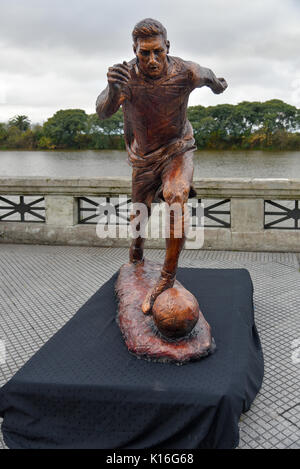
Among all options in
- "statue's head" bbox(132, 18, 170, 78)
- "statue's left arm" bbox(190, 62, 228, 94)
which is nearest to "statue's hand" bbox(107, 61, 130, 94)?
"statue's head" bbox(132, 18, 170, 78)

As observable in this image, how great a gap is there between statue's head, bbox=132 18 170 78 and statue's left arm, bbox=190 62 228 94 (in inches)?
9.4

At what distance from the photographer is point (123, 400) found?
8.13 ft

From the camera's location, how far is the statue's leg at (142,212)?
3625 millimetres

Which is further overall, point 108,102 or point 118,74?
point 108,102

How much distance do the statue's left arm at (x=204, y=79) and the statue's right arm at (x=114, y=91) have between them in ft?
1.42

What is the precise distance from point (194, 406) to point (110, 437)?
479 mm

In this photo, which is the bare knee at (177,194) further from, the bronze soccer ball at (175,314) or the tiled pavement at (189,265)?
the tiled pavement at (189,265)

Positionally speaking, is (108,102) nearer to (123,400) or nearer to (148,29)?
(148,29)

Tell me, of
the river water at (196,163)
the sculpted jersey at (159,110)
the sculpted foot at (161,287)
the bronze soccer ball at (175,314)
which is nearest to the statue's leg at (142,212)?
the sculpted jersey at (159,110)

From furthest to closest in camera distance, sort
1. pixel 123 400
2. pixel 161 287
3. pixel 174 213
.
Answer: pixel 161 287 → pixel 174 213 → pixel 123 400

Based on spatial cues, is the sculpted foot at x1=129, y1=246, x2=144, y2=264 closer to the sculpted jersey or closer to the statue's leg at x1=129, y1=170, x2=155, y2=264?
the statue's leg at x1=129, y1=170, x2=155, y2=264

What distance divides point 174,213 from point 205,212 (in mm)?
3454

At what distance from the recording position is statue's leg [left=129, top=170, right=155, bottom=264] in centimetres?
362

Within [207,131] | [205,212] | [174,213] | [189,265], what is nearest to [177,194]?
[174,213]
